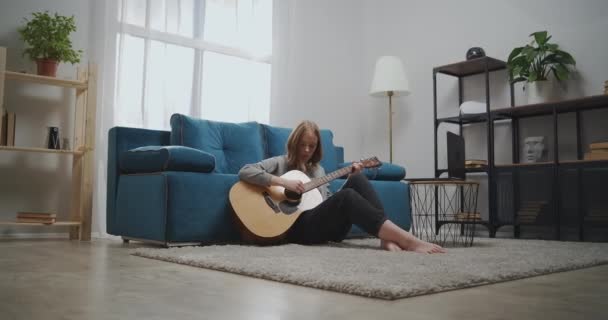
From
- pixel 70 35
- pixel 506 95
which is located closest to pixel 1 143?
pixel 70 35

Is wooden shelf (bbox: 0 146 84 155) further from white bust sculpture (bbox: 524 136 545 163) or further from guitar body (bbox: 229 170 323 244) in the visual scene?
white bust sculpture (bbox: 524 136 545 163)

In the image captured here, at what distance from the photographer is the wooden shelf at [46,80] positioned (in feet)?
10.4

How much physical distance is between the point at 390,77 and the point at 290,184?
2342 mm

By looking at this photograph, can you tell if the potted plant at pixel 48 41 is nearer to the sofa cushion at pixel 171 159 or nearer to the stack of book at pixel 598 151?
the sofa cushion at pixel 171 159

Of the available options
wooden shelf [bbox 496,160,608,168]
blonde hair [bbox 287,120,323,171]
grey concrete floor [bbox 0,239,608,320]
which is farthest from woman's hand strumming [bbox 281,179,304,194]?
wooden shelf [bbox 496,160,608,168]

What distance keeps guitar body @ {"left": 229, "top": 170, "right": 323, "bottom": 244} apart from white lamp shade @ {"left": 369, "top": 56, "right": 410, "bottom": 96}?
83.4 inches

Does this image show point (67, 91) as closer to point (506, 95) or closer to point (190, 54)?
point (190, 54)

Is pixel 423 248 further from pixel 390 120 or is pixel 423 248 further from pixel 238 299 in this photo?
pixel 390 120

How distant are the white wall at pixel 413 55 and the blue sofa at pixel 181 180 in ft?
4.61

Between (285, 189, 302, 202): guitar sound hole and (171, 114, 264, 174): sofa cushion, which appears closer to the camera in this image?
(285, 189, 302, 202): guitar sound hole

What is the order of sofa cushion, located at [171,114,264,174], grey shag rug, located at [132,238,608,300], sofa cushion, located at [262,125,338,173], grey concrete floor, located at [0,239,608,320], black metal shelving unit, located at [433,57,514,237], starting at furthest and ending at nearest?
black metal shelving unit, located at [433,57,514,237] → sofa cushion, located at [262,125,338,173] → sofa cushion, located at [171,114,264,174] → grey shag rug, located at [132,238,608,300] → grey concrete floor, located at [0,239,608,320]

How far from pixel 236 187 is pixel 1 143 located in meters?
1.56

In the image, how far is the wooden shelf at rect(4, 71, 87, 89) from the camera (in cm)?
317

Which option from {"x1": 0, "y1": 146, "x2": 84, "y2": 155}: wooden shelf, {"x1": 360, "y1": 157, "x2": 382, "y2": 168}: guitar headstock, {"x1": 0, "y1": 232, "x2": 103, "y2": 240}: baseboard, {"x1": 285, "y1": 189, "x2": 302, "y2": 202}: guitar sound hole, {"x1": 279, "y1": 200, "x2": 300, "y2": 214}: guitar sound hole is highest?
{"x1": 0, "y1": 146, "x2": 84, "y2": 155}: wooden shelf
